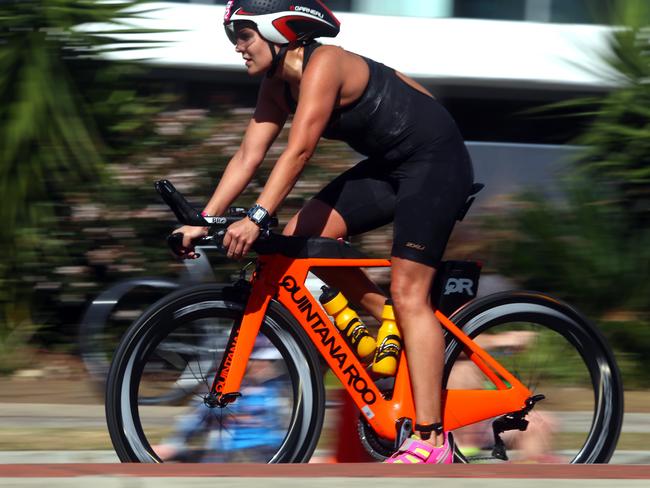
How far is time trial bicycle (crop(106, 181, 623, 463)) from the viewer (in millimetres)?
4285

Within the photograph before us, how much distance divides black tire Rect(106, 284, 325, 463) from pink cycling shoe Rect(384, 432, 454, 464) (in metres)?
0.30

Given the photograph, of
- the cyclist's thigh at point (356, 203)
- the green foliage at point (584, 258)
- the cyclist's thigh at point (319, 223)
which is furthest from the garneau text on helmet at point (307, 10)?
the green foliage at point (584, 258)

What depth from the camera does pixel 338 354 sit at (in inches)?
174

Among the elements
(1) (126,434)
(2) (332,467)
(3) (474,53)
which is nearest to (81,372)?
(1) (126,434)

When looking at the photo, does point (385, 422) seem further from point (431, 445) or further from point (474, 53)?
point (474, 53)

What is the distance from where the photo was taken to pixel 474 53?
12.7 m

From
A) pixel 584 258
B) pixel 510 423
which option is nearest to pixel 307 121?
pixel 510 423

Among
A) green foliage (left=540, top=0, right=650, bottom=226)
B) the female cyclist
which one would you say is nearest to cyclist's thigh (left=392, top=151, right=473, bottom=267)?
the female cyclist

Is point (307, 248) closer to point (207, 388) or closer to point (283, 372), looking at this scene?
point (283, 372)

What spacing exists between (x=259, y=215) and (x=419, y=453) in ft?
3.32

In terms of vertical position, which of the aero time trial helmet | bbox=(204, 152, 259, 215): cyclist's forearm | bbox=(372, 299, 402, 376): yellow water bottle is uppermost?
the aero time trial helmet

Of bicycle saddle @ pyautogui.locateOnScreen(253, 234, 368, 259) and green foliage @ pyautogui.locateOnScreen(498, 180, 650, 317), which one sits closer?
bicycle saddle @ pyautogui.locateOnScreen(253, 234, 368, 259)

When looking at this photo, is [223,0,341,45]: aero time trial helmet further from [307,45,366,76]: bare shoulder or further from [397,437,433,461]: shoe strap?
[397,437,433,461]: shoe strap

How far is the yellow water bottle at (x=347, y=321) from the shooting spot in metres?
4.46
